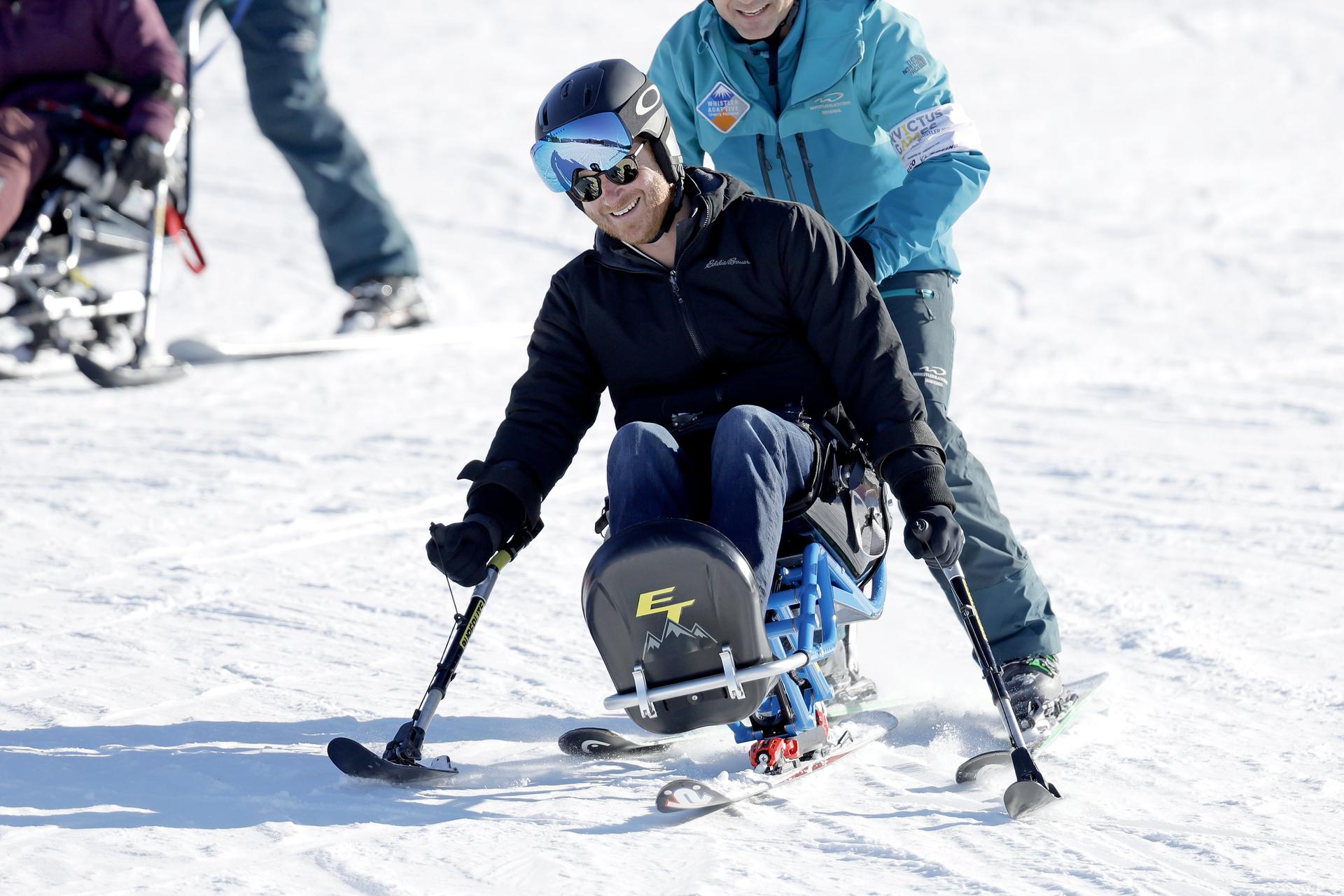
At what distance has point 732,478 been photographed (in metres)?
2.79

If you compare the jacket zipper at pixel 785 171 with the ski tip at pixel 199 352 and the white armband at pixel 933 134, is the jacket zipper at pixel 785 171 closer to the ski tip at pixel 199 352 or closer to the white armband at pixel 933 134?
the white armband at pixel 933 134

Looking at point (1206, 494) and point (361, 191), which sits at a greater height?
point (361, 191)

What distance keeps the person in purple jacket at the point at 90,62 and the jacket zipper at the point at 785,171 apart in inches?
143

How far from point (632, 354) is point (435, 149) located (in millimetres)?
9768

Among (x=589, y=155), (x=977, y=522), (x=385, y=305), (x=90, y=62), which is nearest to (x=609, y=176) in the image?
(x=589, y=155)

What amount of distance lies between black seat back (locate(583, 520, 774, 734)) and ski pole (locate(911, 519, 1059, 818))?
1.28 feet

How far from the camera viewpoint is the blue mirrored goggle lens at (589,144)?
2.96 metres

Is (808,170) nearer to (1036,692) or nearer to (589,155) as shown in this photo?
(589,155)

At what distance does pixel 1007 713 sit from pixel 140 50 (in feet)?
16.9

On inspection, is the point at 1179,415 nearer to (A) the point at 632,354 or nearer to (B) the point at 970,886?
(A) the point at 632,354

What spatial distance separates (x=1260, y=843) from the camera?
8.72 feet

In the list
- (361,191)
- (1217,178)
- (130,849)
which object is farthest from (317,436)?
(1217,178)

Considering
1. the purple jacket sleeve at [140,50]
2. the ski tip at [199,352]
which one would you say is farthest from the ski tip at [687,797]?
the ski tip at [199,352]

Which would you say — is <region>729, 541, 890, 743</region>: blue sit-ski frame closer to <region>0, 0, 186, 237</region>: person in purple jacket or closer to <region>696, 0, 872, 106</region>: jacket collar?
<region>696, 0, 872, 106</region>: jacket collar
